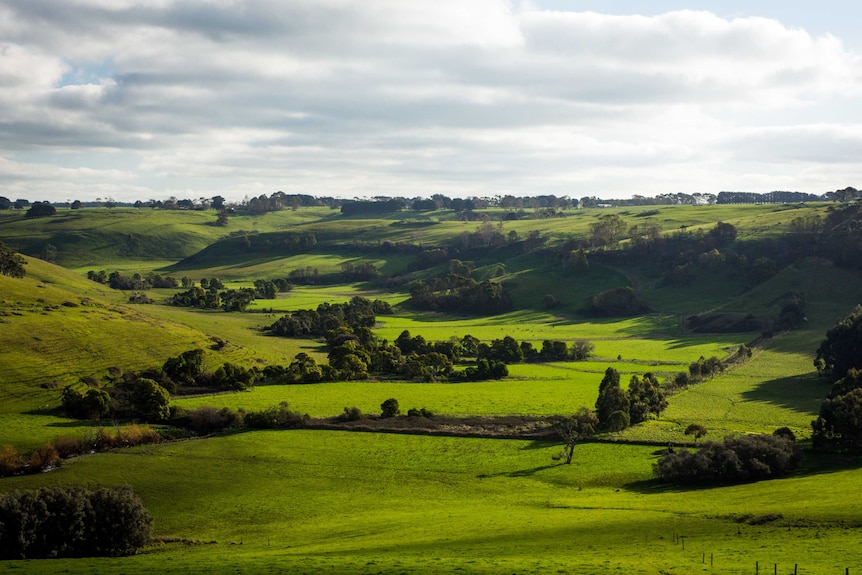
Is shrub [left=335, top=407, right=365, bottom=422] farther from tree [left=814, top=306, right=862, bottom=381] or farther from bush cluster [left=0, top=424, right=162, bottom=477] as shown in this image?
tree [left=814, top=306, right=862, bottom=381]

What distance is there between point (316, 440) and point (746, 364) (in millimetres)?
84360

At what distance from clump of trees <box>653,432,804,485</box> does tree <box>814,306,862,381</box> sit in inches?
2194

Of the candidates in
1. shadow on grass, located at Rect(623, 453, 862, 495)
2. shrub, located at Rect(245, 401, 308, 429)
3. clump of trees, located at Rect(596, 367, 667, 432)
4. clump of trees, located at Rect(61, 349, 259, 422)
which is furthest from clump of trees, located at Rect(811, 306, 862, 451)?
clump of trees, located at Rect(61, 349, 259, 422)

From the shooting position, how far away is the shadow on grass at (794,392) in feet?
317

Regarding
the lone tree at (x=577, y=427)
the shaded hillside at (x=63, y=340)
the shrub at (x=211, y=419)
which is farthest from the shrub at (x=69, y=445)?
the lone tree at (x=577, y=427)

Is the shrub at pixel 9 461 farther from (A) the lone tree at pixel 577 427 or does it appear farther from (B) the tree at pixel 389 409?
(A) the lone tree at pixel 577 427

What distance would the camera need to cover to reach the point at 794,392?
106 metres

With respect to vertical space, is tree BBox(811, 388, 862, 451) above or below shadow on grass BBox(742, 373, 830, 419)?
above

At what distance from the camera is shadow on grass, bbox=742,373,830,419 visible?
96.7 meters

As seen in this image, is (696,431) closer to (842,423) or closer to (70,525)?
(842,423)

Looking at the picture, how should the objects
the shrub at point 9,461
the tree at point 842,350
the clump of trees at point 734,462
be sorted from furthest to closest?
the tree at point 842,350, the shrub at point 9,461, the clump of trees at point 734,462

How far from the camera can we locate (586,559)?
3872 cm

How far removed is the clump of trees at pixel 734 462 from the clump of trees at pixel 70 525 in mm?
43553

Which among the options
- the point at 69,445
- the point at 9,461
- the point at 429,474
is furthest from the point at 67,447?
the point at 429,474
